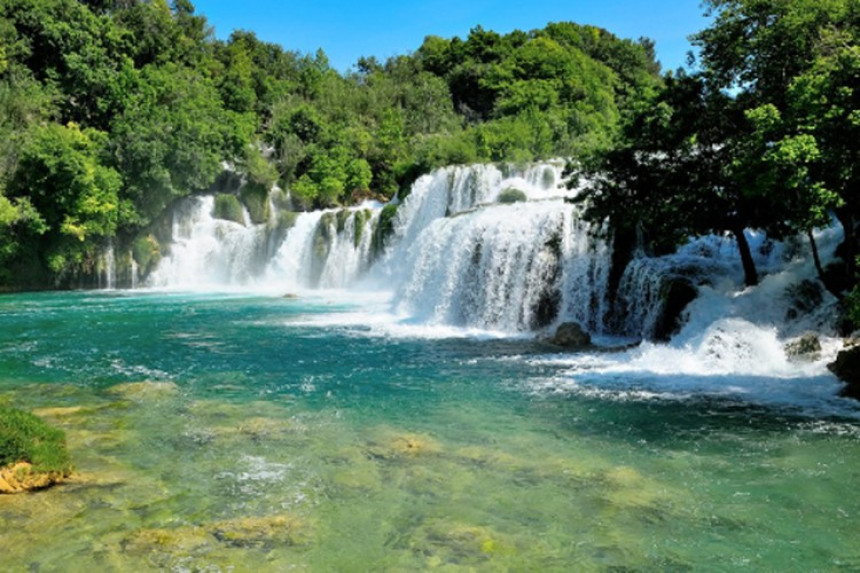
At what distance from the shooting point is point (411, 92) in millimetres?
60500

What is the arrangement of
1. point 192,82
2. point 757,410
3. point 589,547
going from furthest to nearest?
1. point 192,82
2. point 757,410
3. point 589,547

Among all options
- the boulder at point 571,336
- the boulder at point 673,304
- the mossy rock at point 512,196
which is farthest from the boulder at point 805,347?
the mossy rock at point 512,196

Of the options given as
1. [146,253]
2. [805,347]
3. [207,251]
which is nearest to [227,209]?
[207,251]

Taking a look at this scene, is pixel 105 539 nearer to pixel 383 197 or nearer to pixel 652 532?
pixel 652 532

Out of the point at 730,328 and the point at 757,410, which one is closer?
the point at 757,410

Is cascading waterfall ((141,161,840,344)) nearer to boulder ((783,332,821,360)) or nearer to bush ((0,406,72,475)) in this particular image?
boulder ((783,332,821,360))

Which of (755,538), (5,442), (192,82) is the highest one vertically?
(192,82)

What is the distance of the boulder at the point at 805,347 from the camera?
1336 centimetres

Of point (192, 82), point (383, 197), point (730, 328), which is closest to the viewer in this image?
point (730, 328)

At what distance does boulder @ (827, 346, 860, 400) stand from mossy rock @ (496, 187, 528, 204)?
18.8 metres

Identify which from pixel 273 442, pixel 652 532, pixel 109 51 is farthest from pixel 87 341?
pixel 109 51

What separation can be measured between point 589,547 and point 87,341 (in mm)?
17201

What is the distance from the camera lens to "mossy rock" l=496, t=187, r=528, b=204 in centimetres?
3014

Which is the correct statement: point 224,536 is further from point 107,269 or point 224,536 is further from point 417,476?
point 107,269
